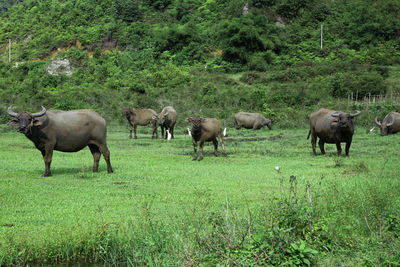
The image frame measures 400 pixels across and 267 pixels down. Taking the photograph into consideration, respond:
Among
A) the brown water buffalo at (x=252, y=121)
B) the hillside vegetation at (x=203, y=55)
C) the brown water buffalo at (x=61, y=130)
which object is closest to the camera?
the brown water buffalo at (x=61, y=130)

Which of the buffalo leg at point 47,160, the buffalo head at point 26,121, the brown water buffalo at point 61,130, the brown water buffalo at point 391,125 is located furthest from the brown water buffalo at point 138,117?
the buffalo head at point 26,121

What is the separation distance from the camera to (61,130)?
10.9 meters

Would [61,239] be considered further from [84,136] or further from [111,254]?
[84,136]

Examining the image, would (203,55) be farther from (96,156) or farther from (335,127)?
(96,156)

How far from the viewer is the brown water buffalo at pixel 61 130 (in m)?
10.4

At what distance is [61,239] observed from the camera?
219 inches

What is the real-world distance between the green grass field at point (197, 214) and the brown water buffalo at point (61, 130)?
65 cm

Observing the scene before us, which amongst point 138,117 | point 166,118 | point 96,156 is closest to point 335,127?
point 96,156

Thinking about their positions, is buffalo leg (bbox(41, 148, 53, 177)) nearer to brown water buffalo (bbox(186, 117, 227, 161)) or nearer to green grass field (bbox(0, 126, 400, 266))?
green grass field (bbox(0, 126, 400, 266))

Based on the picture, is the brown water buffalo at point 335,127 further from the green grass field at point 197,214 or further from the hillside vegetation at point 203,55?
the hillside vegetation at point 203,55

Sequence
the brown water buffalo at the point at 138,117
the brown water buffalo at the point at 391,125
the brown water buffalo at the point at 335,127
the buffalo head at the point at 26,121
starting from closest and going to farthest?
the buffalo head at the point at 26,121
the brown water buffalo at the point at 335,127
the brown water buffalo at the point at 391,125
the brown water buffalo at the point at 138,117

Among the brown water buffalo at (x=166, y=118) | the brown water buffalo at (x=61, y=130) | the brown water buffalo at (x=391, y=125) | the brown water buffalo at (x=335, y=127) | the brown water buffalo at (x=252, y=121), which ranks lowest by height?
the brown water buffalo at (x=252, y=121)

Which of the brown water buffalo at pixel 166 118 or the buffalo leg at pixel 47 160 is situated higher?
the buffalo leg at pixel 47 160

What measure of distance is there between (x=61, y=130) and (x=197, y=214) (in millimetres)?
5617
